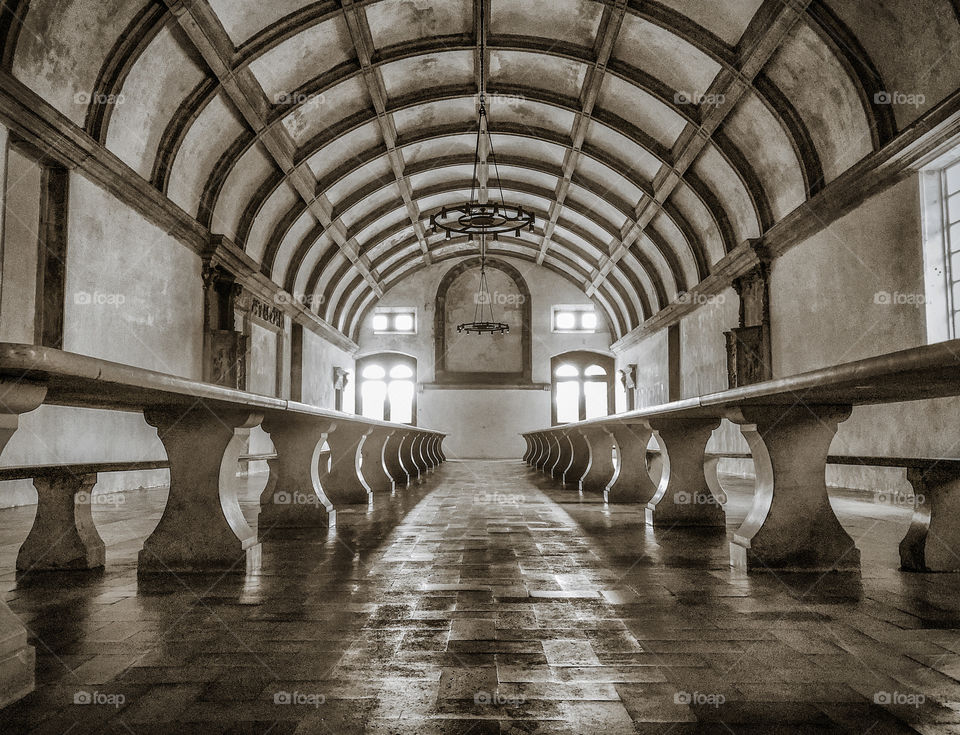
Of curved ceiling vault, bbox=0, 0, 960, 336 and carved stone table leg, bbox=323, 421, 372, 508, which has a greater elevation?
curved ceiling vault, bbox=0, 0, 960, 336

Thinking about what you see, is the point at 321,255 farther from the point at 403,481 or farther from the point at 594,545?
the point at 594,545

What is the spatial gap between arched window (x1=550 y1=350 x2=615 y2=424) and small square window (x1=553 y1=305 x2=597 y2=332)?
87cm

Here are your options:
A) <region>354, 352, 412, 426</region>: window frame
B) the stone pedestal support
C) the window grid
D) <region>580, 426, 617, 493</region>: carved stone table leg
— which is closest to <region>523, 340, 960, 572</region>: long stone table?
<region>580, 426, 617, 493</region>: carved stone table leg

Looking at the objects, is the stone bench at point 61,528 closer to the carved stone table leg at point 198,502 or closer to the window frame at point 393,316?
the carved stone table leg at point 198,502

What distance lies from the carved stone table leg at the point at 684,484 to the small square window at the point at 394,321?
1932cm

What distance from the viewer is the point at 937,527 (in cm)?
327

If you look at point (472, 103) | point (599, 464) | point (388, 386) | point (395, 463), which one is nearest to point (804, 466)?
Answer: point (599, 464)

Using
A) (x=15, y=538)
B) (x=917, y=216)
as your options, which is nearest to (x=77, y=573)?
(x=15, y=538)

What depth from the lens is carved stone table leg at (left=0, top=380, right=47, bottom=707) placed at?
170 centimetres

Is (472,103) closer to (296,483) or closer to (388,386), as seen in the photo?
(296,483)

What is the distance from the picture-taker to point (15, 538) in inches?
177

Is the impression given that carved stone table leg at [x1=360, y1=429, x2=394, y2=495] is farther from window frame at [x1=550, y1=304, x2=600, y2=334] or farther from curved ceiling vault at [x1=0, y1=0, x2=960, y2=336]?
window frame at [x1=550, y1=304, x2=600, y2=334]

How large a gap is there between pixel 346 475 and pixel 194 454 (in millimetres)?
3446

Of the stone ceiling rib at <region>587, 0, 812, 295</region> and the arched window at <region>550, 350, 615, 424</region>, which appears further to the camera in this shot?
the arched window at <region>550, 350, 615, 424</region>
